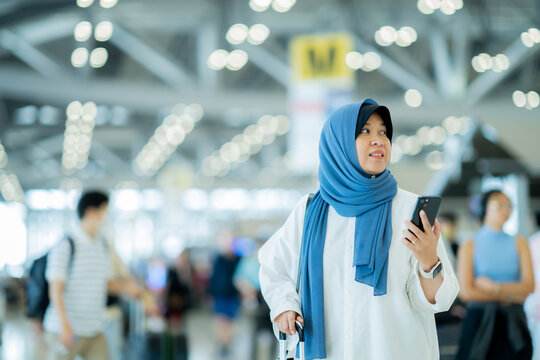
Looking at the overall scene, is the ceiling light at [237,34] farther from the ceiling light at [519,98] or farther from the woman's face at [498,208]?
the woman's face at [498,208]

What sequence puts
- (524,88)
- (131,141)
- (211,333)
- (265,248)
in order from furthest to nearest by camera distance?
1. (131,141)
2. (524,88)
3. (211,333)
4. (265,248)

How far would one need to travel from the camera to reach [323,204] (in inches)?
106

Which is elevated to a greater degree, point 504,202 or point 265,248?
point 504,202

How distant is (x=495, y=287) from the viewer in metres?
4.39

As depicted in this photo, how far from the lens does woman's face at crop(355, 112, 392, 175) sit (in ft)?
8.44

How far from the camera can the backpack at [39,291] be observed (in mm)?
4750

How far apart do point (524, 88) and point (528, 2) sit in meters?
4.32

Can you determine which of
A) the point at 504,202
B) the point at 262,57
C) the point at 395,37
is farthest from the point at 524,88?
the point at 504,202

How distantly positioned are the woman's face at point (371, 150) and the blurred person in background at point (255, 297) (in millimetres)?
5962

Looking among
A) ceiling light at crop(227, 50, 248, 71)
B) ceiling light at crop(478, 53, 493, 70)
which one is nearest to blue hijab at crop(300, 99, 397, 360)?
ceiling light at crop(227, 50, 248, 71)

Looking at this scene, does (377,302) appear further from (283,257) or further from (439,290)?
(283,257)

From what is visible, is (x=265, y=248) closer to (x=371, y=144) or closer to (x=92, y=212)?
(x=371, y=144)

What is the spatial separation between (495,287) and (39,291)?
2.97 meters

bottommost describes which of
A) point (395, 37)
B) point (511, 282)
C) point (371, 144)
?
point (511, 282)
